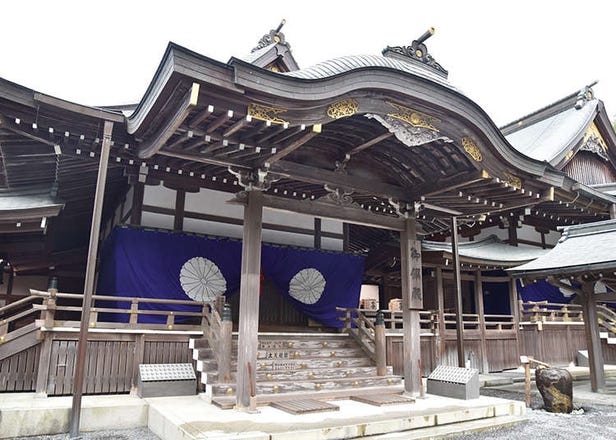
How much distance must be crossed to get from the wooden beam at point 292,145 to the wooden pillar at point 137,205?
3796mm

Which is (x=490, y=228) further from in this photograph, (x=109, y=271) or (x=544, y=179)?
(x=109, y=271)

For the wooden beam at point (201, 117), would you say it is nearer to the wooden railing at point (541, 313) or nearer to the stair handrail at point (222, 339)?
the stair handrail at point (222, 339)

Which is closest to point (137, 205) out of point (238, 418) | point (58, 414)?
point (58, 414)

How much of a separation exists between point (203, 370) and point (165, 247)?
2885 mm

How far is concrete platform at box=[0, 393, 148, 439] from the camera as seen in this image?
18.6ft

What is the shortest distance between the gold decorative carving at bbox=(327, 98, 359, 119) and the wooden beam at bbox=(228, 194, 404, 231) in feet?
5.60

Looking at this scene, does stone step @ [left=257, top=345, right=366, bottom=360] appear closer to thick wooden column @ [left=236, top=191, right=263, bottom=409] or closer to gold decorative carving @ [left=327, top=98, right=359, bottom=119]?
thick wooden column @ [left=236, top=191, right=263, bottom=409]

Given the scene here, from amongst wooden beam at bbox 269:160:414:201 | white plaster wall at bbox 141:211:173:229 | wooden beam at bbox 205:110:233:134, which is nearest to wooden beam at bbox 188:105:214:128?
wooden beam at bbox 205:110:233:134

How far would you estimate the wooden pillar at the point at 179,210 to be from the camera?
30.4 feet

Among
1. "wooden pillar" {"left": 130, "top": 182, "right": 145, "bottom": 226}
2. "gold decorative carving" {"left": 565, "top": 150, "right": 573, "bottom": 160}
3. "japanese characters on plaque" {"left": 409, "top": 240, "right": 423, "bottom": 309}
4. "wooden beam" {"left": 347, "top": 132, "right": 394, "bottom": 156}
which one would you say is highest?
"gold decorative carving" {"left": 565, "top": 150, "right": 573, "bottom": 160}

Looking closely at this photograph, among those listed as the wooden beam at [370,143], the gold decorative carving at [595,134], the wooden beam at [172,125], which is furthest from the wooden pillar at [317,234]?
the gold decorative carving at [595,134]

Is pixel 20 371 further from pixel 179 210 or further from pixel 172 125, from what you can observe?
pixel 172 125

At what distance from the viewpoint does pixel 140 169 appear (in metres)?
8.52

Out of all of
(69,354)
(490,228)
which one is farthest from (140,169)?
(490,228)
